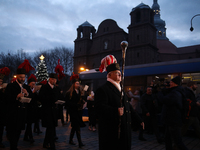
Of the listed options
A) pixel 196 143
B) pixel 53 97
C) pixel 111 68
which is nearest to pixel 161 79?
pixel 196 143

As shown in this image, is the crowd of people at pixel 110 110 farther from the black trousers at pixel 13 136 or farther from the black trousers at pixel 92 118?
the black trousers at pixel 92 118

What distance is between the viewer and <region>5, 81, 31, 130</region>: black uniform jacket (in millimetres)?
4863

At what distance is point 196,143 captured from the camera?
6.62 metres

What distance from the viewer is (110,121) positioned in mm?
3055

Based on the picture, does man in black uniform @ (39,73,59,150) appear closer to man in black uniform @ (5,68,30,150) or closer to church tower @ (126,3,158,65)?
man in black uniform @ (5,68,30,150)

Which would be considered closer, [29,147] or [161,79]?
[29,147]

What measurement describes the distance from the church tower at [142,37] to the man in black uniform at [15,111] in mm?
33737

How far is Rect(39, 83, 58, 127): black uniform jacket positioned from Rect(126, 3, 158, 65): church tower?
109 feet

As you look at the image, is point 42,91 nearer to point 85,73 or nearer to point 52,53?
point 85,73

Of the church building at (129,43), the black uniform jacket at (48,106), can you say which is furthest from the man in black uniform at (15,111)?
the church building at (129,43)

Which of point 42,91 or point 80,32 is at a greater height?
point 80,32

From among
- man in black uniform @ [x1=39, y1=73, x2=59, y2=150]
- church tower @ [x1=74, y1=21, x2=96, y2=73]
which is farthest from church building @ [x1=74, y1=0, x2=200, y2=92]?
man in black uniform @ [x1=39, y1=73, x2=59, y2=150]

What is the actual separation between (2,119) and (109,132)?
175 inches

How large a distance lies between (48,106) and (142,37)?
34848 millimetres
